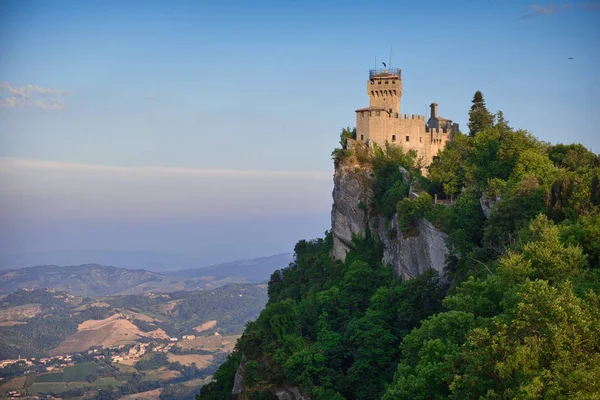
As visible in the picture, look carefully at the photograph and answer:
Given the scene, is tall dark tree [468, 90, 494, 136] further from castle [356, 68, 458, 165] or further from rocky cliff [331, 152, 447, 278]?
rocky cliff [331, 152, 447, 278]

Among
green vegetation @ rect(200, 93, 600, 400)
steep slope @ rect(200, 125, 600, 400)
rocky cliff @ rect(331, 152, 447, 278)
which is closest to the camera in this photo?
green vegetation @ rect(200, 93, 600, 400)

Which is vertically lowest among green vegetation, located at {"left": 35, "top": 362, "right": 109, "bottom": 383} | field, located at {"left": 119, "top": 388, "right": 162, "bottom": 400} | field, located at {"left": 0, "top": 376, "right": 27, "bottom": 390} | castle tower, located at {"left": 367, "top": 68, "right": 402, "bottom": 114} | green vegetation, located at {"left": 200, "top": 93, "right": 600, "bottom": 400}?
field, located at {"left": 119, "top": 388, "right": 162, "bottom": 400}

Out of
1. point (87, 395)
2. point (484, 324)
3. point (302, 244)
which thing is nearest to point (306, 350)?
point (484, 324)

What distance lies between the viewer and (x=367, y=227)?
212ft

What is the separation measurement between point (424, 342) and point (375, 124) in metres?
37.2

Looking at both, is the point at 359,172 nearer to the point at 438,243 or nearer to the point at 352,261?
the point at 352,261

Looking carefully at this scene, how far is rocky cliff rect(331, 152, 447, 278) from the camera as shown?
171 ft

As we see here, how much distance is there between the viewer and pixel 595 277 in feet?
100

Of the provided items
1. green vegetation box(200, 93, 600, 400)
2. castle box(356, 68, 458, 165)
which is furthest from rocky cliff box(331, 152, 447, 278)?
castle box(356, 68, 458, 165)

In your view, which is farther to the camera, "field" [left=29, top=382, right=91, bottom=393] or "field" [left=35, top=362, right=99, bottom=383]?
"field" [left=35, top=362, right=99, bottom=383]

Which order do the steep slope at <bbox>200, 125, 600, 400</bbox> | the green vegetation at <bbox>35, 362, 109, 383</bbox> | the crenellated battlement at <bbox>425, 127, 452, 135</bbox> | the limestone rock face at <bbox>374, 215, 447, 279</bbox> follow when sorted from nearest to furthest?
the steep slope at <bbox>200, 125, 600, 400</bbox> → the limestone rock face at <bbox>374, 215, 447, 279</bbox> → the crenellated battlement at <bbox>425, 127, 452, 135</bbox> → the green vegetation at <bbox>35, 362, 109, 383</bbox>

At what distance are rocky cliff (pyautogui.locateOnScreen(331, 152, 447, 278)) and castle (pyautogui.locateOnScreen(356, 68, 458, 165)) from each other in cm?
392

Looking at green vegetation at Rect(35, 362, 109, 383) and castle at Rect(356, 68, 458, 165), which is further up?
castle at Rect(356, 68, 458, 165)

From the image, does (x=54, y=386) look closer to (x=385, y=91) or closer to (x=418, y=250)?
(x=385, y=91)
